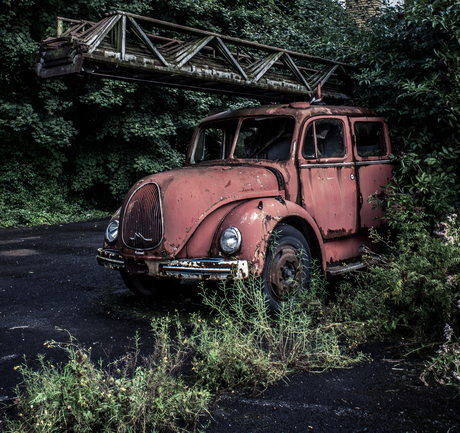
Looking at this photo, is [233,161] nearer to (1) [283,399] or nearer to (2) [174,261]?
(2) [174,261]

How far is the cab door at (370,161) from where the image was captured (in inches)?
232

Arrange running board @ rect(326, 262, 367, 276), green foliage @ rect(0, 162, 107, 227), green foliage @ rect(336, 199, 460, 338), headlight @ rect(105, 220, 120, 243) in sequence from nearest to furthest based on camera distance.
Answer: green foliage @ rect(336, 199, 460, 338), headlight @ rect(105, 220, 120, 243), running board @ rect(326, 262, 367, 276), green foliage @ rect(0, 162, 107, 227)

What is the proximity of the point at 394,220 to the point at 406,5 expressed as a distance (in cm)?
298

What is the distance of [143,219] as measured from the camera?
4613mm

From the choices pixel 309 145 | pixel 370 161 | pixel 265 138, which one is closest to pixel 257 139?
pixel 265 138

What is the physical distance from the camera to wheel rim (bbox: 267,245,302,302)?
4621mm

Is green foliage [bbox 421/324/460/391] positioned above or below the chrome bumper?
below

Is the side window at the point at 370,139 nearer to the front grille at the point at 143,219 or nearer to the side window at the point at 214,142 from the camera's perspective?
the side window at the point at 214,142

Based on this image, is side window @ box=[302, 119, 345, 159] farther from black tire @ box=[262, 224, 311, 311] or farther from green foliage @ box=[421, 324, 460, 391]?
green foliage @ box=[421, 324, 460, 391]

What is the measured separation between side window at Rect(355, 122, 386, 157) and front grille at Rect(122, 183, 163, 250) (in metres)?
2.77

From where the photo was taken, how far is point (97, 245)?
968 cm

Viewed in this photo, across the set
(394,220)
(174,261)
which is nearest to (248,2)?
(394,220)

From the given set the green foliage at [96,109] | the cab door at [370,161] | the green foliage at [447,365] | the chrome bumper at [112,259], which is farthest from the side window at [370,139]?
the green foliage at [96,109]

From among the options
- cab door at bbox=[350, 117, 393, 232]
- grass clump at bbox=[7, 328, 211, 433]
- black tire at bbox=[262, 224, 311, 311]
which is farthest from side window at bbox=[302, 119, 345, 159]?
grass clump at bbox=[7, 328, 211, 433]
